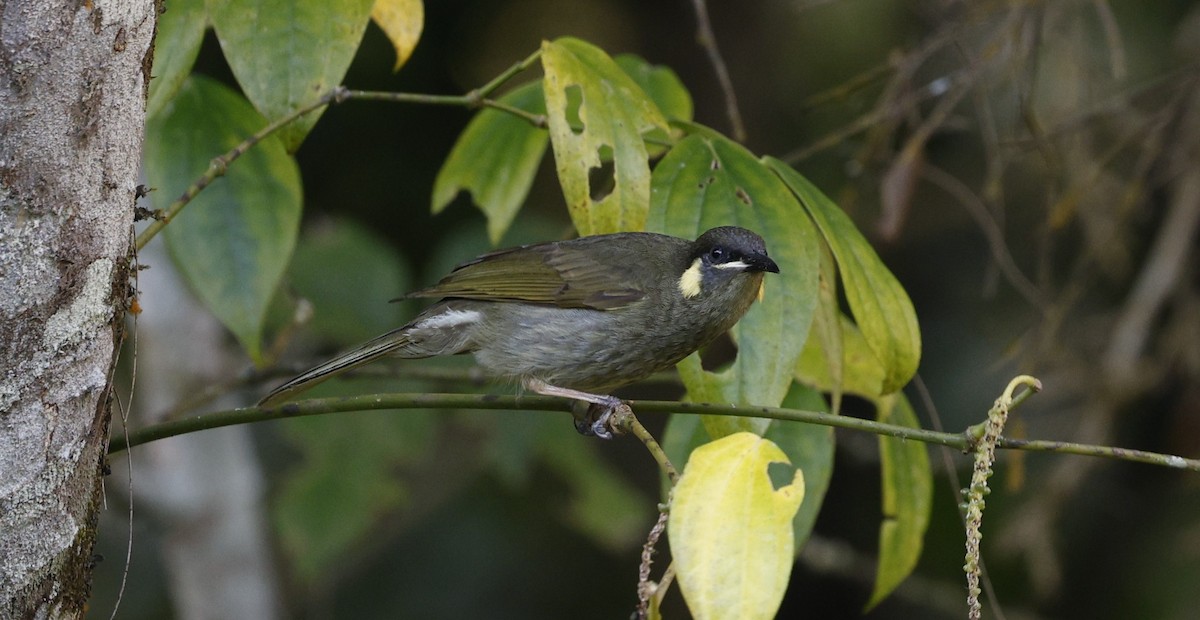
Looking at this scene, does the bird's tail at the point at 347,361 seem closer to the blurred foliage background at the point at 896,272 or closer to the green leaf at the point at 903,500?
the blurred foliage background at the point at 896,272

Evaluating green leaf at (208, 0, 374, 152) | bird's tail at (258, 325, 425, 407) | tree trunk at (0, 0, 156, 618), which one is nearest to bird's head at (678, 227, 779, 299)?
bird's tail at (258, 325, 425, 407)

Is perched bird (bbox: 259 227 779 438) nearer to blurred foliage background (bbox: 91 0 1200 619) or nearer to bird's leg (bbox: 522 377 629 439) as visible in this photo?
bird's leg (bbox: 522 377 629 439)

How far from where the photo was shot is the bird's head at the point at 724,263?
2.55 meters

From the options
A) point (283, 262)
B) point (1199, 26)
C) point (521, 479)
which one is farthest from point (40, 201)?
point (1199, 26)

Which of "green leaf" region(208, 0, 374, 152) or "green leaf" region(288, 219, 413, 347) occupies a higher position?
"green leaf" region(208, 0, 374, 152)

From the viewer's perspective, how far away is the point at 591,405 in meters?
3.02

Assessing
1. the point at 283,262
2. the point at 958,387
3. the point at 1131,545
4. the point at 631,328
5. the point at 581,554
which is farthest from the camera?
the point at 581,554

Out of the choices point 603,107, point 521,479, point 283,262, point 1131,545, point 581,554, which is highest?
point 603,107

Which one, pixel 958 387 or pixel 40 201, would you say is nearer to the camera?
pixel 40 201

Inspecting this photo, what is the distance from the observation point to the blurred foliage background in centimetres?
398

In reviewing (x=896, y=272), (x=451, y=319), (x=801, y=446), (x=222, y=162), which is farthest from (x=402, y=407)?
(x=896, y=272)

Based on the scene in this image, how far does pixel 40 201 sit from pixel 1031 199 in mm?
5337

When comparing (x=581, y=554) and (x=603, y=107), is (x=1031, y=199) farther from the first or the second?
(x=603, y=107)

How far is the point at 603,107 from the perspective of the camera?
2.32 m
